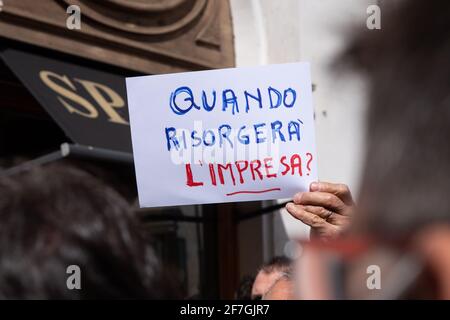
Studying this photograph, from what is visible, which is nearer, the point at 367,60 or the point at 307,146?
the point at 367,60

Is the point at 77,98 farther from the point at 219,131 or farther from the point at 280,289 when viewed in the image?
the point at 219,131

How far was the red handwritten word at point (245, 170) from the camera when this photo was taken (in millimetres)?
2680

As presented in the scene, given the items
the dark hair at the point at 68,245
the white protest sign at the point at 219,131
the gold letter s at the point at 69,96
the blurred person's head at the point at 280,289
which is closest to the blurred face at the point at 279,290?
the blurred person's head at the point at 280,289

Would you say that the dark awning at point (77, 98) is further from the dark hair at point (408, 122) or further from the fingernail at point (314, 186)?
the dark hair at point (408, 122)

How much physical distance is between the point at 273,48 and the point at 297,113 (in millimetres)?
4724

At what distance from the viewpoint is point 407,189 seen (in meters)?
0.89

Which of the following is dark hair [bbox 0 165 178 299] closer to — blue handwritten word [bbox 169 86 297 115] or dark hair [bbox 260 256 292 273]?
blue handwritten word [bbox 169 86 297 115]

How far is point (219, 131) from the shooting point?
2.71 metres

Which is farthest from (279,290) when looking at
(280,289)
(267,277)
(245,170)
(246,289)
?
(246,289)

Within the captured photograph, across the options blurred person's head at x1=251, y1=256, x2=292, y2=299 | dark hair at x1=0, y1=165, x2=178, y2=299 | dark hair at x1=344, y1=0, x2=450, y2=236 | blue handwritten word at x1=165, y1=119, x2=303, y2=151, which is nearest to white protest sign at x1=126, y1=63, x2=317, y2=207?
blue handwritten word at x1=165, y1=119, x2=303, y2=151

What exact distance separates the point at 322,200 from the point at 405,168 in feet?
5.26

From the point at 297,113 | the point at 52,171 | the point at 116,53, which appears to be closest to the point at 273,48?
the point at 116,53

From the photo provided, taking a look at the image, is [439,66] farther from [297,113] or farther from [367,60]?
[297,113]

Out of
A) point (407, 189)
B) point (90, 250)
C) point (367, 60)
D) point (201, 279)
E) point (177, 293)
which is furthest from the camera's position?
point (201, 279)
